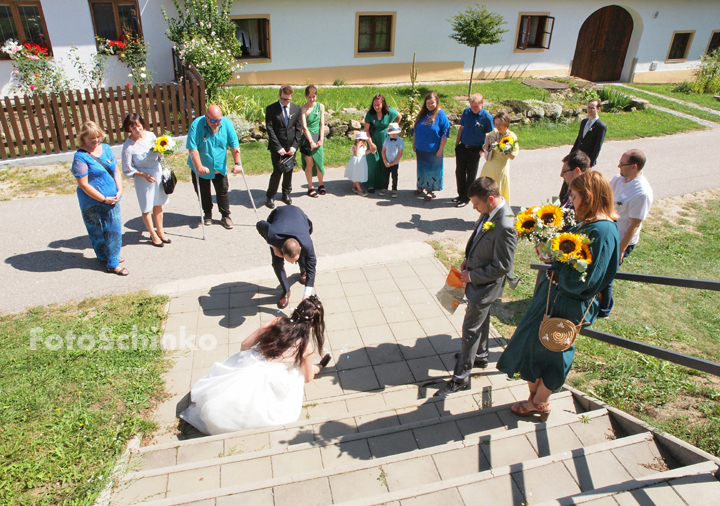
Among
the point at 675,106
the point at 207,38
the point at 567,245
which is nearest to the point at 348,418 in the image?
the point at 567,245

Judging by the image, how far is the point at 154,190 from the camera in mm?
6496

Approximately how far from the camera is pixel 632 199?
5.02m

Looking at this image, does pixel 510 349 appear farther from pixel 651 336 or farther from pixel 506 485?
pixel 651 336

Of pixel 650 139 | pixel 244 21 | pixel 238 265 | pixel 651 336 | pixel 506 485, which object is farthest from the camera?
pixel 244 21

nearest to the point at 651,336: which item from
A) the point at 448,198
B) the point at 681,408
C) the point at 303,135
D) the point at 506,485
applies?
the point at 681,408

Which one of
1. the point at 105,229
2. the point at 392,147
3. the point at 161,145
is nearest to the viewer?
the point at 105,229

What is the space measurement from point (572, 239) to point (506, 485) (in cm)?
158

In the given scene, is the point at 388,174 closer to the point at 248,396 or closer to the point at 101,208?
the point at 101,208

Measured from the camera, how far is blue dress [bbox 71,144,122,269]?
5531 millimetres

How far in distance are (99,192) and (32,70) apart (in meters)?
8.04

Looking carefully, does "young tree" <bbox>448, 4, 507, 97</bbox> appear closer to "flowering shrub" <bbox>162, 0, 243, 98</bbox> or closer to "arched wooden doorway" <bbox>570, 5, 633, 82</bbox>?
"arched wooden doorway" <bbox>570, 5, 633, 82</bbox>

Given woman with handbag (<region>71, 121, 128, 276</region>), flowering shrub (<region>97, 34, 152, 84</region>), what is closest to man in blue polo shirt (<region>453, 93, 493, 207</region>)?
woman with handbag (<region>71, 121, 128, 276</region>)

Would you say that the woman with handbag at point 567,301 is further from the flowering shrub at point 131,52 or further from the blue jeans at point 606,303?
the flowering shrub at point 131,52

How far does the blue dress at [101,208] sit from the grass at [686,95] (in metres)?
18.6
